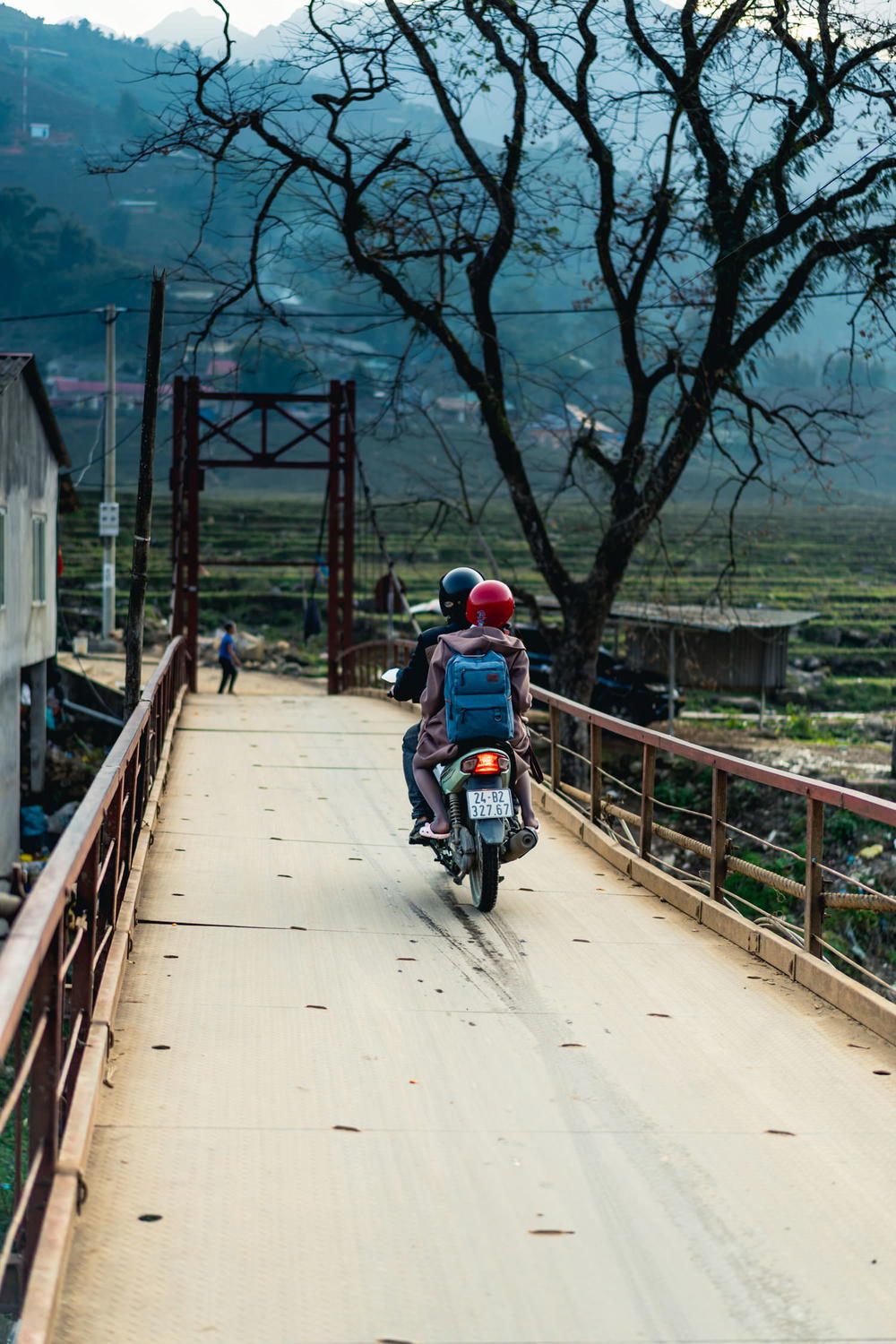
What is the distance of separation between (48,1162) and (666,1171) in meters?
1.68

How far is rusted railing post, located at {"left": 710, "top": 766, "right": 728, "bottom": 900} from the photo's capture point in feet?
23.3

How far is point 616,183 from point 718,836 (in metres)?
14.4

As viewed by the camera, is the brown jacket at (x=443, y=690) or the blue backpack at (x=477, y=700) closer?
the blue backpack at (x=477, y=700)

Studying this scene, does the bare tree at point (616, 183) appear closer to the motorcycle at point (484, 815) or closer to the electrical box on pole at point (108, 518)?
the motorcycle at point (484, 815)

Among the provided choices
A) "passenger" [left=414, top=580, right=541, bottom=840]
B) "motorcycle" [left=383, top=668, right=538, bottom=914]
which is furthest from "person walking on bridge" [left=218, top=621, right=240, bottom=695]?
"motorcycle" [left=383, top=668, right=538, bottom=914]

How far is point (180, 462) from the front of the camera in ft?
82.4

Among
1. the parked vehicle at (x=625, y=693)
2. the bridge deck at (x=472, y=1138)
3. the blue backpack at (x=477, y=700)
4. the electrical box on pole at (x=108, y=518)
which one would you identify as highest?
the electrical box on pole at (x=108, y=518)

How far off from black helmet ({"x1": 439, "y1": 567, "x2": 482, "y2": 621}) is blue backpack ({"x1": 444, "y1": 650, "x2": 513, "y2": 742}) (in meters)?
0.59

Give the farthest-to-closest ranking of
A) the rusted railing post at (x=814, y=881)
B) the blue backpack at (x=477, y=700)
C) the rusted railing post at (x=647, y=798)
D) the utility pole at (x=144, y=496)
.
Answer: the utility pole at (x=144, y=496) → the rusted railing post at (x=647, y=798) → the blue backpack at (x=477, y=700) → the rusted railing post at (x=814, y=881)

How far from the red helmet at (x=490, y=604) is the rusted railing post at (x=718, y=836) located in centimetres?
133

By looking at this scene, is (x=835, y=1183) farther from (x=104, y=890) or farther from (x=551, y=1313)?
(x=104, y=890)

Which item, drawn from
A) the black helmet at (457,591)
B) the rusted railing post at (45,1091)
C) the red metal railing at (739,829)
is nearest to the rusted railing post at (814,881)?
the red metal railing at (739,829)

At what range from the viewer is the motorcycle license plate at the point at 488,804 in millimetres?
6789

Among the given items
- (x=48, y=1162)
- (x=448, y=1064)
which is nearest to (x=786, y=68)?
(x=448, y=1064)
